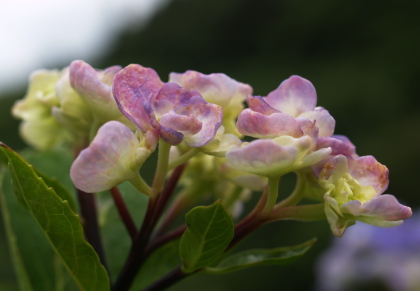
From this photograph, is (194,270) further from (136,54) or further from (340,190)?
(136,54)

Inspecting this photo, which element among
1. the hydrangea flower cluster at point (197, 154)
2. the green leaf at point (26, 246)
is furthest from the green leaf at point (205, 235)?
the green leaf at point (26, 246)

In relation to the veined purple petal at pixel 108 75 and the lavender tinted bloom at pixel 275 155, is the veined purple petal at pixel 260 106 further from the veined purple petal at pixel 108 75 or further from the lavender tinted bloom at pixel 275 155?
the veined purple petal at pixel 108 75

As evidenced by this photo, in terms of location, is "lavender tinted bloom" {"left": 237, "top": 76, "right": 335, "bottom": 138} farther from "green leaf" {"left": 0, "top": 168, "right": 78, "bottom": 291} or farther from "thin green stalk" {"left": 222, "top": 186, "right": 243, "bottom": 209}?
"green leaf" {"left": 0, "top": 168, "right": 78, "bottom": 291}

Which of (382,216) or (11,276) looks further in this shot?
(11,276)

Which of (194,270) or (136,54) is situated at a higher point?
(194,270)

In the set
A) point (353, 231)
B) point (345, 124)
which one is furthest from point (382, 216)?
point (345, 124)

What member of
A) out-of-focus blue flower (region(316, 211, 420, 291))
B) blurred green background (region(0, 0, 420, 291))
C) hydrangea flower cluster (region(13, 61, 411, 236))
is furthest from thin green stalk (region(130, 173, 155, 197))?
blurred green background (region(0, 0, 420, 291))

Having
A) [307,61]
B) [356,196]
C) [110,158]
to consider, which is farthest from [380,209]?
[307,61]

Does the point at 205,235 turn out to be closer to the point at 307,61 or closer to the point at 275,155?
the point at 275,155
